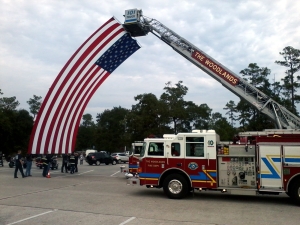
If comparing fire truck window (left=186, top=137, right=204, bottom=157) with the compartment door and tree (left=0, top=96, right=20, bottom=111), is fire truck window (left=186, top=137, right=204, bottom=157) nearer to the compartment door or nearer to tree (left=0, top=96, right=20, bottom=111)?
the compartment door

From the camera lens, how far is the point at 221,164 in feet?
38.9

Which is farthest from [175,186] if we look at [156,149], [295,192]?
[295,192]

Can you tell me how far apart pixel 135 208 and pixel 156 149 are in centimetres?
323

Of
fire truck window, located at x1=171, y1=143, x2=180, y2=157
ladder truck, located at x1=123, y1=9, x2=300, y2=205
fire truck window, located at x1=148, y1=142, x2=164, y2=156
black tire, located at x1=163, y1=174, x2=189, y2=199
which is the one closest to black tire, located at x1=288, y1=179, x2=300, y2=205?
ladder truck, located at x1=123, y1=9, x2=300, y2=205

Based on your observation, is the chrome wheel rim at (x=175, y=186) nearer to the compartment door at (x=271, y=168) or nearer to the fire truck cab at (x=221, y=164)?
the fire truck cab at (x=221, y=164)

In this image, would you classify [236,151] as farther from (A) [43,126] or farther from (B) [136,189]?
(A) [43,126]

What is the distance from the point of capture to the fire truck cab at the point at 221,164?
1117cm

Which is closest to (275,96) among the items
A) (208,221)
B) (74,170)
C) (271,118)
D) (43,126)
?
(271,118)

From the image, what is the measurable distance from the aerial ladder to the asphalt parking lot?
A: 23.9ft

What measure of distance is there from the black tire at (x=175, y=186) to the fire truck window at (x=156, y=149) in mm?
1005

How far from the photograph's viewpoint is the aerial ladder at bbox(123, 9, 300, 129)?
62.8 ft

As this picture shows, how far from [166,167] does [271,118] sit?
10151mm

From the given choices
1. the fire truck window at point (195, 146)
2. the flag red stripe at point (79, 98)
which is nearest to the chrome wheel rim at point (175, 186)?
the fire truck window at point (195, 146)

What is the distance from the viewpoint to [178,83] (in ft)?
161
